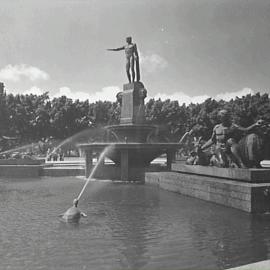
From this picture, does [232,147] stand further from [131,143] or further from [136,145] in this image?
[131,143]

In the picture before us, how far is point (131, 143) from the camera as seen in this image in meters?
14.9

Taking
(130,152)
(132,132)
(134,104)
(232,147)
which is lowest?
(130,152)

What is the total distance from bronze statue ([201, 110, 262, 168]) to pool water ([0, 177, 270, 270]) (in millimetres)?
1391

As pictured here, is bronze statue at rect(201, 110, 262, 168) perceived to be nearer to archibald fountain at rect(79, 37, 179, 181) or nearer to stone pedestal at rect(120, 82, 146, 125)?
archibald fountain at rect(79, 37, 179, 181)

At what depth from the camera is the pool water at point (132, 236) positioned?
4.59 meters

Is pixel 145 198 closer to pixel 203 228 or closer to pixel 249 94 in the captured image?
pixel 203 228

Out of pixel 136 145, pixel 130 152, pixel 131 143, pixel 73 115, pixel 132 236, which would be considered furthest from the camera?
pixel 73 115

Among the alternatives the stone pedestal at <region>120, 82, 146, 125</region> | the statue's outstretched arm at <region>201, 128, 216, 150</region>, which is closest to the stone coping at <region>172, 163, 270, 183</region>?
the statue's outstretched arm at <region>201, 128, 216, 150</region>

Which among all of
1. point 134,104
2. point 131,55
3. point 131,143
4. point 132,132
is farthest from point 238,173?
point 131,55

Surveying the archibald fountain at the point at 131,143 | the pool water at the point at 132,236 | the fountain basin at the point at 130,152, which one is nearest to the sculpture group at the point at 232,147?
the pool water at the point at 132,236

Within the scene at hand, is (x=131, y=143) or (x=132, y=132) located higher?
(x=132, y=132)

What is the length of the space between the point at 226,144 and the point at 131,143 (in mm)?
5823

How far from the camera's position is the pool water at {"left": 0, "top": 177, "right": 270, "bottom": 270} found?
4586 mm

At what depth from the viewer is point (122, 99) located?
1828 cm
